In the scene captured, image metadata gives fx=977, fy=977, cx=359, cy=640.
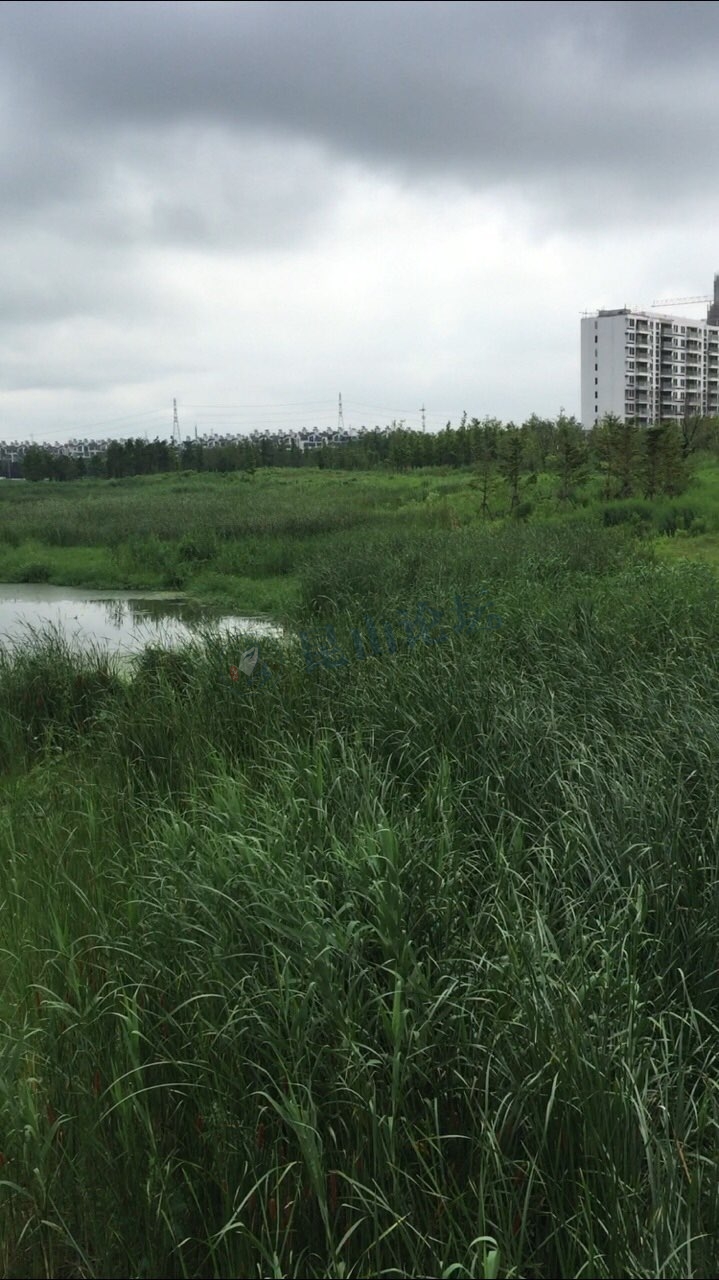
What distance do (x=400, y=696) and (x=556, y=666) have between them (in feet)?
3.76

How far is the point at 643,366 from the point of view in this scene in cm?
7106

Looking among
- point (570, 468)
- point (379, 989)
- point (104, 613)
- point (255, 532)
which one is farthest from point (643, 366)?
point (379, 989)

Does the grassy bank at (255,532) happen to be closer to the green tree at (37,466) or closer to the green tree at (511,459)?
the green tree at (511,459)

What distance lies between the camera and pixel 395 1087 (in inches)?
77.5

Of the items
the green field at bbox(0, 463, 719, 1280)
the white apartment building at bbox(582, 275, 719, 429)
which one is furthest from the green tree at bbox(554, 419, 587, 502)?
the white apartment building at bbox(582, 275, 719, 429)

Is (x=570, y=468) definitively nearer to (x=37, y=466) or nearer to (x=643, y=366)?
(x=37, y=466)

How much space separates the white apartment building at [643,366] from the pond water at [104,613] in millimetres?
58949

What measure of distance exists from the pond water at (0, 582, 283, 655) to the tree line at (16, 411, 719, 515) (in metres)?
8.68

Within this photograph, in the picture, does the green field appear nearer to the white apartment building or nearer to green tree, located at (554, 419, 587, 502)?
green tree, located at (554, 419, 587, 502)

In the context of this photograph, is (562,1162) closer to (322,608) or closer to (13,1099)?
(13,1099)

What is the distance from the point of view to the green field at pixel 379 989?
1.90 metres

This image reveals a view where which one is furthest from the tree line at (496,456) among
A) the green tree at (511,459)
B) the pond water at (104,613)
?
the pond water at (104,613)

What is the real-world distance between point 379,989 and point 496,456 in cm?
2041

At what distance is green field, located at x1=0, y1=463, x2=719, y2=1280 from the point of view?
1.90 metres
